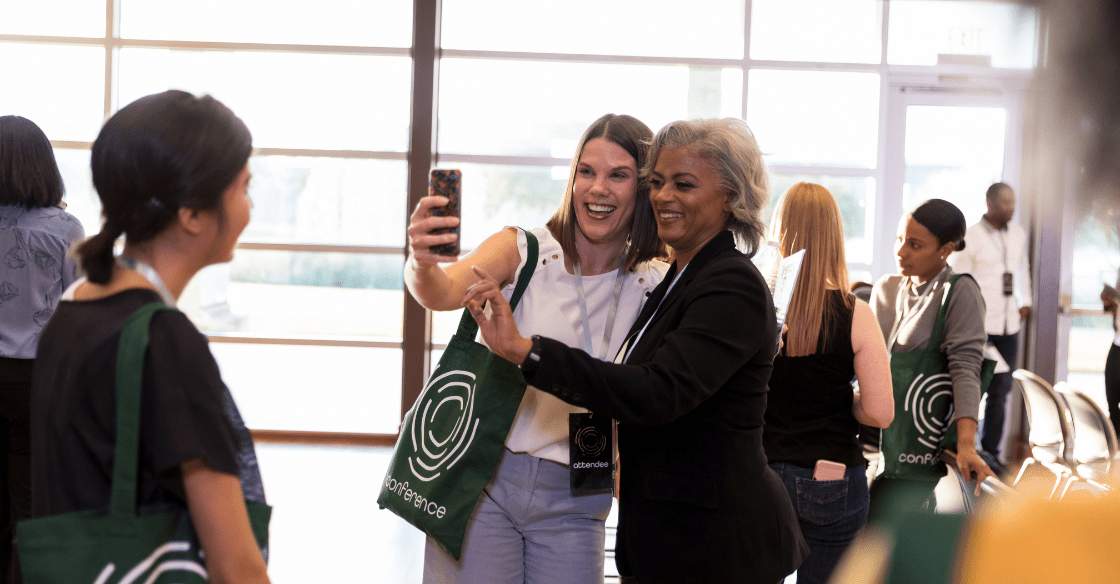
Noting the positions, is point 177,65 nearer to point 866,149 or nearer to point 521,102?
point 521,102

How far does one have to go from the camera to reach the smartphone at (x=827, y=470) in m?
2.33

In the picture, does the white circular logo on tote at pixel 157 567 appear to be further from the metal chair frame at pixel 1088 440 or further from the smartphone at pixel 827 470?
the metal chair frame at pixel 1088 440

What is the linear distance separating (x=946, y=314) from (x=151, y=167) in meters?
2.41

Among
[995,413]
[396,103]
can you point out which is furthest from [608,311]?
[396,103]

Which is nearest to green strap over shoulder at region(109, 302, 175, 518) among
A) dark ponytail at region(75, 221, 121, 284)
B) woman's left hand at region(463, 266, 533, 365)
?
dark ponytail at region(75, 221, 121, 284)

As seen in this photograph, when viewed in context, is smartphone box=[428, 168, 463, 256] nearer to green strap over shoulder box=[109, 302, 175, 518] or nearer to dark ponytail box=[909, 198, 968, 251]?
green strap over shoulder box=[109, 302, 175, 518]

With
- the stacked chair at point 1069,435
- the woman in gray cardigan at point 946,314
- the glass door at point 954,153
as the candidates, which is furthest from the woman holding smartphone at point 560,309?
the glass door at point 954,153

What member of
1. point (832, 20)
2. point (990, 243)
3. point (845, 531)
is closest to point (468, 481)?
point (845, 531)

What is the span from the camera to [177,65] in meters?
6.88

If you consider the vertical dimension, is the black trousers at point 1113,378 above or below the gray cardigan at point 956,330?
below

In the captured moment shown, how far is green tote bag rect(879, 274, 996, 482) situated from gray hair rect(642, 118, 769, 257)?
1.28 meters

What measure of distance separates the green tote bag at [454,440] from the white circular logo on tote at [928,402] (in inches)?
58.8

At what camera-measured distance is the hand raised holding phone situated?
1.62 metres

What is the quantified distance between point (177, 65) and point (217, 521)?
685 centimetres
